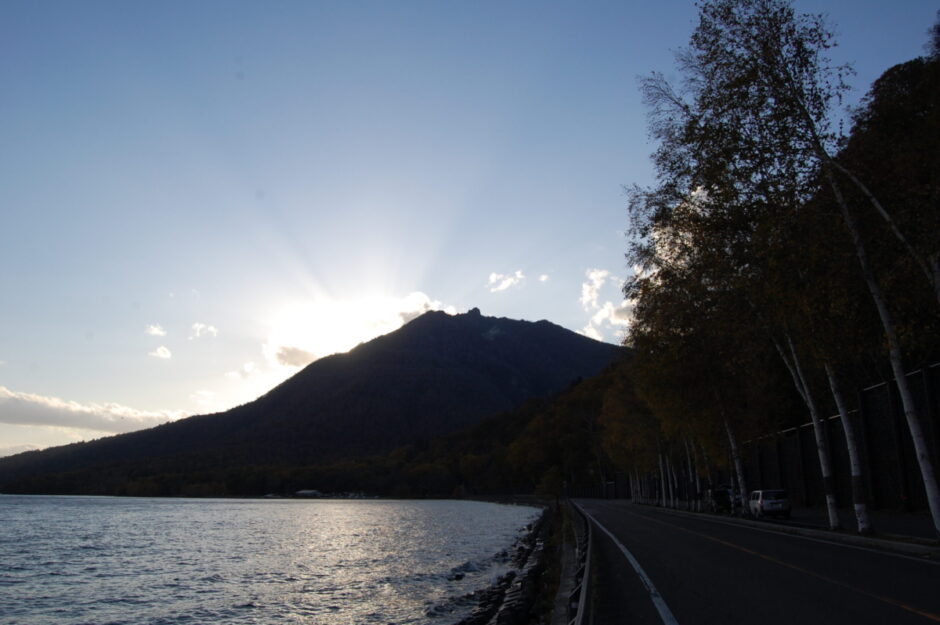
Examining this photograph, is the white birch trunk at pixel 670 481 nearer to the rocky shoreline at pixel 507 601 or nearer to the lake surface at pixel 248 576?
the lake surface at pixel 248 576

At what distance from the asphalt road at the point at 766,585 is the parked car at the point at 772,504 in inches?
688

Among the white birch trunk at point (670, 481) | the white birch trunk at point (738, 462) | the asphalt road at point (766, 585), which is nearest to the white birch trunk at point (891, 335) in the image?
the asphalt road at point (766, 585)

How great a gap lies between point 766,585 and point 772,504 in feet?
93.6

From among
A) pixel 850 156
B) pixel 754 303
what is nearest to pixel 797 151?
pixel 850 156

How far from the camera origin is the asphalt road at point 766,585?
10484 mm

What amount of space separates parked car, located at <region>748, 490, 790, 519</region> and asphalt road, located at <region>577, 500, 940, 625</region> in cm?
1747

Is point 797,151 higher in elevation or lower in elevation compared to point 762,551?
higher

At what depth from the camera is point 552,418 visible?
138750mm

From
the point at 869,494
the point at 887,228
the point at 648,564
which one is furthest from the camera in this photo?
the point at 869,494

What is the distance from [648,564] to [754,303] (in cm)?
1049

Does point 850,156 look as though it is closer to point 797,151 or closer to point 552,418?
point 797,151

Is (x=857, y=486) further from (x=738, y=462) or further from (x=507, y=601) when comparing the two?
(x=738, y=462)

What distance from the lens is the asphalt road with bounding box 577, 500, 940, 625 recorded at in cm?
1048

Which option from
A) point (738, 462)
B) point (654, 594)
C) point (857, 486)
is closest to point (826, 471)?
point (857, 486)
